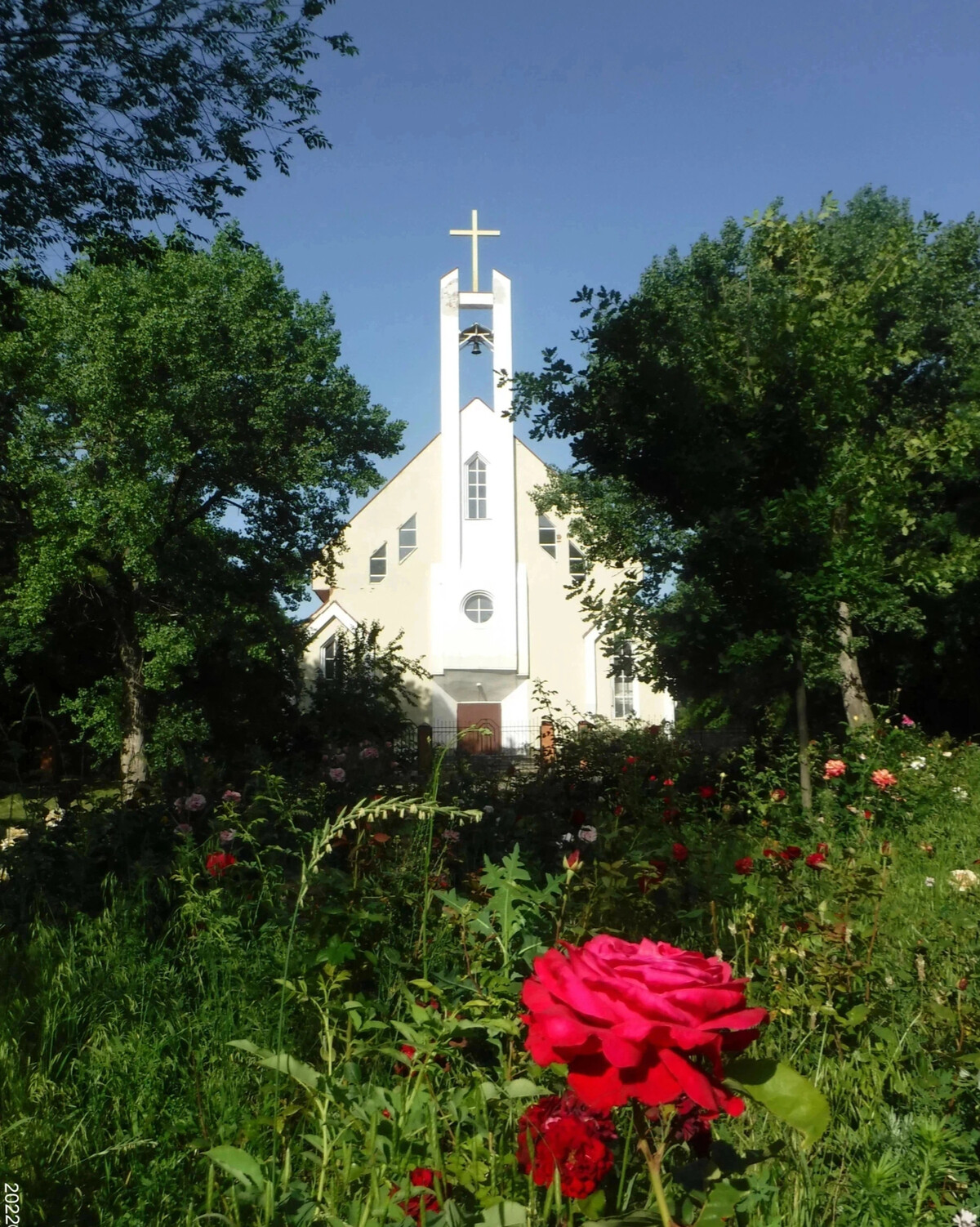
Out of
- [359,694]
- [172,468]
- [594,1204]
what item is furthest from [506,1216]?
[172,468]

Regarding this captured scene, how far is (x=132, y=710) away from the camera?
69.8 ft

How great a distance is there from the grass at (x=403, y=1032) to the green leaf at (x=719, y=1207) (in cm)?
5

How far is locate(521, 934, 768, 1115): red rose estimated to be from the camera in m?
0.99

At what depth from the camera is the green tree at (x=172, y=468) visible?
1988 cm

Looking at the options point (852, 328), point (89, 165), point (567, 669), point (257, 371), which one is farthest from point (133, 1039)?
point (567, 669)

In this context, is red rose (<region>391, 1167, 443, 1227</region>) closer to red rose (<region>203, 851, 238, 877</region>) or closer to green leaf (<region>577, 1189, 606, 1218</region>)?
green leaf (<region>577, 1189, 606, 1218</region>)

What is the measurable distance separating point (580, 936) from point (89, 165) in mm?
6300

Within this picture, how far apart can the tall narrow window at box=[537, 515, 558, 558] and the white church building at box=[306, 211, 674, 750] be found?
0.30ft

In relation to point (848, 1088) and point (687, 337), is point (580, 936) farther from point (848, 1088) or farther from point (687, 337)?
point (687, 337)

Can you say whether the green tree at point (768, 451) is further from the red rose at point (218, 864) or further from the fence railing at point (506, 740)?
the red rose at point (218, 864)

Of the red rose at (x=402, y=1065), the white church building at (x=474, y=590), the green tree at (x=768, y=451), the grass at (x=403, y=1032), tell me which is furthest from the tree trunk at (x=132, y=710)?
the red rose at (x=402, y=1065)

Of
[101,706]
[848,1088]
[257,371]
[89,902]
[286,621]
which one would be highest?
[257,371]

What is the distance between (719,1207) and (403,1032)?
71 centimetres

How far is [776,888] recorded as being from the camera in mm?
4066
